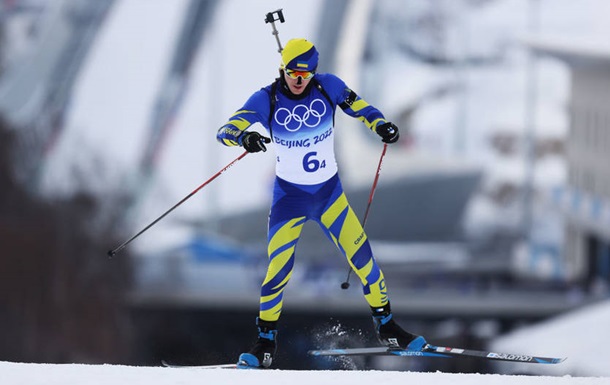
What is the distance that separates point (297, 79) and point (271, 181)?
4723 centimetres

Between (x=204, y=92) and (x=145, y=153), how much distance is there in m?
8.37

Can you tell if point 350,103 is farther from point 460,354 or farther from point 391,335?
point 460,354

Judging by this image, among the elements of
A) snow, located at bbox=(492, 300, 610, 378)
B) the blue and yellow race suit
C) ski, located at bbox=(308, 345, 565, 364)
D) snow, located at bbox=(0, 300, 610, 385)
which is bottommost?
snow, located at bbox=(492, 300, 610, 378)

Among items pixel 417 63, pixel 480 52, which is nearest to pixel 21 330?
pixel 417 63

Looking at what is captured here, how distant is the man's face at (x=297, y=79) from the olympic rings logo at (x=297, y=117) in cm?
14

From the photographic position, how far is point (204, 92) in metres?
68.1

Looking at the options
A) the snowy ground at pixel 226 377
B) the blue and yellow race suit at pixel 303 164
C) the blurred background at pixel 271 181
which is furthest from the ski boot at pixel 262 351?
the blurred background at pixel 271 181

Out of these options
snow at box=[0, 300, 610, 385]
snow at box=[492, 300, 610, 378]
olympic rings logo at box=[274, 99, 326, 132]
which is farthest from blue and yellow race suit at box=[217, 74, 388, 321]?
snow at box=[492, 300, 610, 378]

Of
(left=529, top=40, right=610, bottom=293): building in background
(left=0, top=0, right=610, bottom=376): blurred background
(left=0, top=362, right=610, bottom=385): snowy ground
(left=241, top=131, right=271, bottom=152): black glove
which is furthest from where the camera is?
(left=529, top=40, right=610, bottom=293): building in background

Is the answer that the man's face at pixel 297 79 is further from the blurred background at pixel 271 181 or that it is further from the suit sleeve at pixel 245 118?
the blurred background at pixel 271 181

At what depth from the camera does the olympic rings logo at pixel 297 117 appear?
1005 centimetres

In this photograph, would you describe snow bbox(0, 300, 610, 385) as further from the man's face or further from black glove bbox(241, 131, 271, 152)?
the man's face

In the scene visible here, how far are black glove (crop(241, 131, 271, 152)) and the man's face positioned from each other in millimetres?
549

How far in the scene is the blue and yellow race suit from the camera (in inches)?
396
